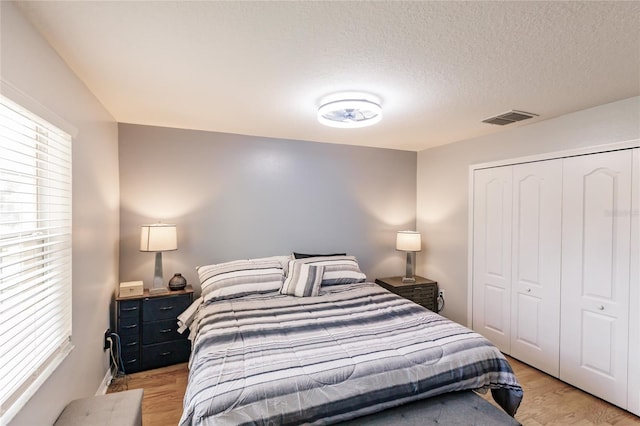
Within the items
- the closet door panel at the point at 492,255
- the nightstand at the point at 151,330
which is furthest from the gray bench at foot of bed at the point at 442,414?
the nightstand at the point at 151,330

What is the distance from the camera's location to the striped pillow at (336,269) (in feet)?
10.2

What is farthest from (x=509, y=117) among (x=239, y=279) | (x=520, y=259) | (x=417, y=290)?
(x=239, y=279)

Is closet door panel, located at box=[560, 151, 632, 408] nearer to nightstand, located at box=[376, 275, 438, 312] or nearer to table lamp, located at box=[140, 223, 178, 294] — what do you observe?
nightstand, located at box=[376, 275, 438, 312]

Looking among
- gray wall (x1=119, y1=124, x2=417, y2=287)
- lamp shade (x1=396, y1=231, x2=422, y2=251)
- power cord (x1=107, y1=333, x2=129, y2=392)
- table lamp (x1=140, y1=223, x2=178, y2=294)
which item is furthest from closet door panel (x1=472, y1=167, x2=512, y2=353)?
power cord (x1=107, y1=333, x2=129, y2=392)

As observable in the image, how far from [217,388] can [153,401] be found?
4.38 feet

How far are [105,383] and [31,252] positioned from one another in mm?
1551

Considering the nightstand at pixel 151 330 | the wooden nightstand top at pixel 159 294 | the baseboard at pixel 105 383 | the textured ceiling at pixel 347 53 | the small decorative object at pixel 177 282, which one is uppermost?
the textured ceiling at pixel 347 53

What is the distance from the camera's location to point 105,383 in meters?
2.41

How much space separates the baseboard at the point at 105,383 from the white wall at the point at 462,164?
361 centimetres

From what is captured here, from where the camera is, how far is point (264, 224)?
136 inches

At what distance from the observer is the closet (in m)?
2.23

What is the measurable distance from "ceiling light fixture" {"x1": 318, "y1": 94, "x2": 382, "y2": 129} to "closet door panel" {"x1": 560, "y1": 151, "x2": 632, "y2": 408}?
5.80 ft

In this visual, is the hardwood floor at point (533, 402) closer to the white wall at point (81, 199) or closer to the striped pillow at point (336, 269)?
the white wall at point (81, 199)

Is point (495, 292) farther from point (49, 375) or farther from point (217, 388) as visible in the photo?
point (49, 375)
